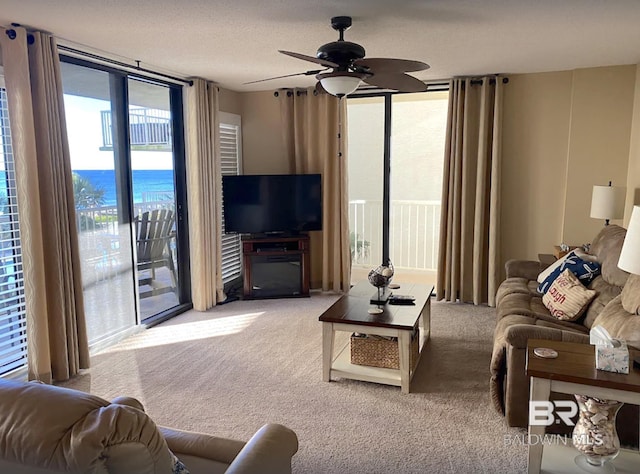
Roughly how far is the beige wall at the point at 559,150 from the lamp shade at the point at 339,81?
2.77 metres

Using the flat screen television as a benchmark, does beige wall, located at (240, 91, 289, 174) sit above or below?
above

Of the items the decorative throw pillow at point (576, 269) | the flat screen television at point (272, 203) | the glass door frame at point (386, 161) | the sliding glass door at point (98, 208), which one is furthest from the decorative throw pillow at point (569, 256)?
the sliding glass door at point (98, 208)

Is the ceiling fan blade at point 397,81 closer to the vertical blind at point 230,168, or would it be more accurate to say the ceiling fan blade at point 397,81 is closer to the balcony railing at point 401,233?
the vertical blind at point 230,168

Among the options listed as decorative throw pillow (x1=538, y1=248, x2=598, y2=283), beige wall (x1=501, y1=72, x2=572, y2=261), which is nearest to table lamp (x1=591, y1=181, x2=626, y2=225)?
decorative throw pillow (x1=538, y1=248, x2=598, y2=283)

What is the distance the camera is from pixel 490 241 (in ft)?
16.7

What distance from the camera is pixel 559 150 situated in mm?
4930

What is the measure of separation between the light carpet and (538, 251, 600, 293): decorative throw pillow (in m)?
0.71

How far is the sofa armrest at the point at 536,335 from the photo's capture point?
2600mm

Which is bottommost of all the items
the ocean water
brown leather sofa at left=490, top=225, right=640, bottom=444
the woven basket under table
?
the woven basket under table

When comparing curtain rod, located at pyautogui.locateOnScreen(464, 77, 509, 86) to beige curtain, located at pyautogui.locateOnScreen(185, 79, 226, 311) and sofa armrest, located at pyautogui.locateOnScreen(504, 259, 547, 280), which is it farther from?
beige curtain, located at pyautogui.locateOnScreen(185, 79, 226, 311)

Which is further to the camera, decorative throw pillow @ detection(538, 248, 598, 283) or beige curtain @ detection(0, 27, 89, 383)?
decorative throw pillow @ detection(538, 248, 598, 283)

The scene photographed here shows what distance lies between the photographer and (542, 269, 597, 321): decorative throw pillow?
11.0ft

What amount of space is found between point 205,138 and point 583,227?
12.8 ft

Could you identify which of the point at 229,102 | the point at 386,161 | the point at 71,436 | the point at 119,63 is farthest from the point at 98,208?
the point at 71,436
